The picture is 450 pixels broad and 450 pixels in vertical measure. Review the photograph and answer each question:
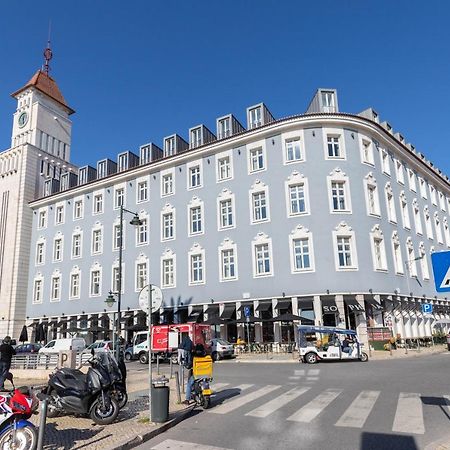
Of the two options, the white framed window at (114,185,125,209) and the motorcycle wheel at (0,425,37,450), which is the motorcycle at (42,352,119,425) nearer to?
the motorcycle wheel at (0,425,37,450)

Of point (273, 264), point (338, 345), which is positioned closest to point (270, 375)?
point (338, 345)

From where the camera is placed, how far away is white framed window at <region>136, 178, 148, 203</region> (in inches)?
1538

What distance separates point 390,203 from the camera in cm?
3416

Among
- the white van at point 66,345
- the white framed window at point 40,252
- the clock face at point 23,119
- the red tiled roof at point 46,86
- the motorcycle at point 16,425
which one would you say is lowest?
the motorcycle at point 16,425

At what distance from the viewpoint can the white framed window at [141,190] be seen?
39.1 metres

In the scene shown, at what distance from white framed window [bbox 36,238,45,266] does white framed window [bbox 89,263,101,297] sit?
26.0ft

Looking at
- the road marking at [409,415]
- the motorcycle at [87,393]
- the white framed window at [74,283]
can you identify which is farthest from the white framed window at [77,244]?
the road marking at [409,415]

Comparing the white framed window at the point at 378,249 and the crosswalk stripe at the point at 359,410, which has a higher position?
the white framed window at the point at 378,249

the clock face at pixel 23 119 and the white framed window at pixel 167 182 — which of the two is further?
the clock face at pixel 23 119

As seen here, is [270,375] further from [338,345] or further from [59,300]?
[59,300]

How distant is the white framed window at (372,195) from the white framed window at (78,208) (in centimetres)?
2707

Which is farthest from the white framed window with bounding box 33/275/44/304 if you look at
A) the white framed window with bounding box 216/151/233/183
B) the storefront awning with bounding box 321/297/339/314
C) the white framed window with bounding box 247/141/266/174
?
the storefront awning with bounding box 321/297/339/314

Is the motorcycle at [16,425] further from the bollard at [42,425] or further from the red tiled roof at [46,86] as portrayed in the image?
the red tiled roof at [46,86]

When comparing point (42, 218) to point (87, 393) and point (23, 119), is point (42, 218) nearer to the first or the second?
point (23, 119)
